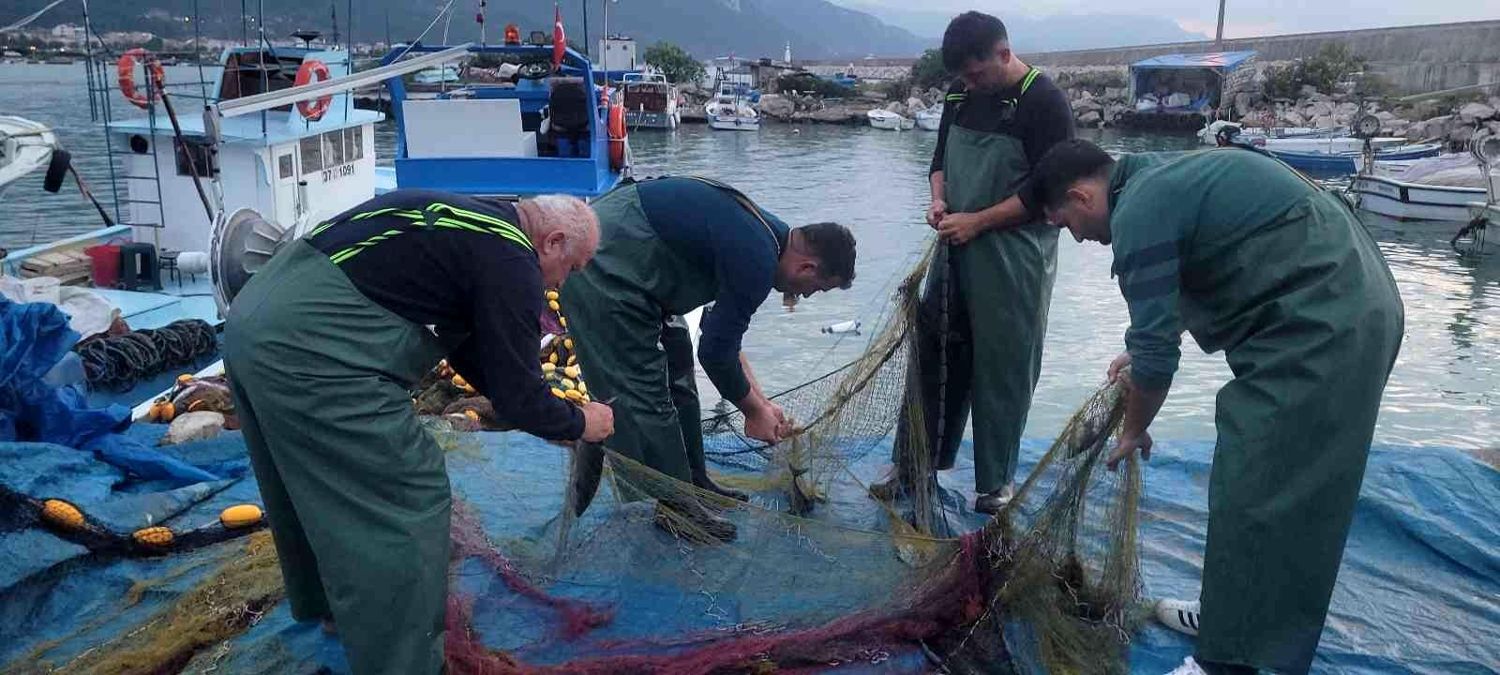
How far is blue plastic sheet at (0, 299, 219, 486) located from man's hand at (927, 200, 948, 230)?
2930 millimetres

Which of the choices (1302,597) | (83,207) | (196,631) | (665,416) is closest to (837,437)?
(665,416)

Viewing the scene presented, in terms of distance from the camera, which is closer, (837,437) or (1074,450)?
(1074,450)

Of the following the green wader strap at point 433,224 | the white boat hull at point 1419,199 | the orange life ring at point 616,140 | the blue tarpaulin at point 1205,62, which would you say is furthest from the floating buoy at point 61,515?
the blue tarpaulin at point 1205,62

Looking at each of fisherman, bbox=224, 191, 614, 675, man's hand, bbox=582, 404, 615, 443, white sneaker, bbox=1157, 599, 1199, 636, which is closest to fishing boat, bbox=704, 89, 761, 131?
white sneaker, bbox=1157, 599, 1199, 636

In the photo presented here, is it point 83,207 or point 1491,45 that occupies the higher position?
point 1491,45

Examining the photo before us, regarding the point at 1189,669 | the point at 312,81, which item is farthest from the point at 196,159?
the point at 1189,669

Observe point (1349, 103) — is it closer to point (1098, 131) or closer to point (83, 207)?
point (1098, 131)

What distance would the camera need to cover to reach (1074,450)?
3.29 m

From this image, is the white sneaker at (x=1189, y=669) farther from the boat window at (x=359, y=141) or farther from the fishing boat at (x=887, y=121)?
the fishing boat at (x=887, y=121)

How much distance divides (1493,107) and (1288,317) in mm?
38214

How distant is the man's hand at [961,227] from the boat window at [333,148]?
825 centimetres

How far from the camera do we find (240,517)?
12.2 feet

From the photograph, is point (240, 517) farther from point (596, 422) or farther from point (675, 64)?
point (675, 64)

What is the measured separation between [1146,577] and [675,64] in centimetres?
5352
